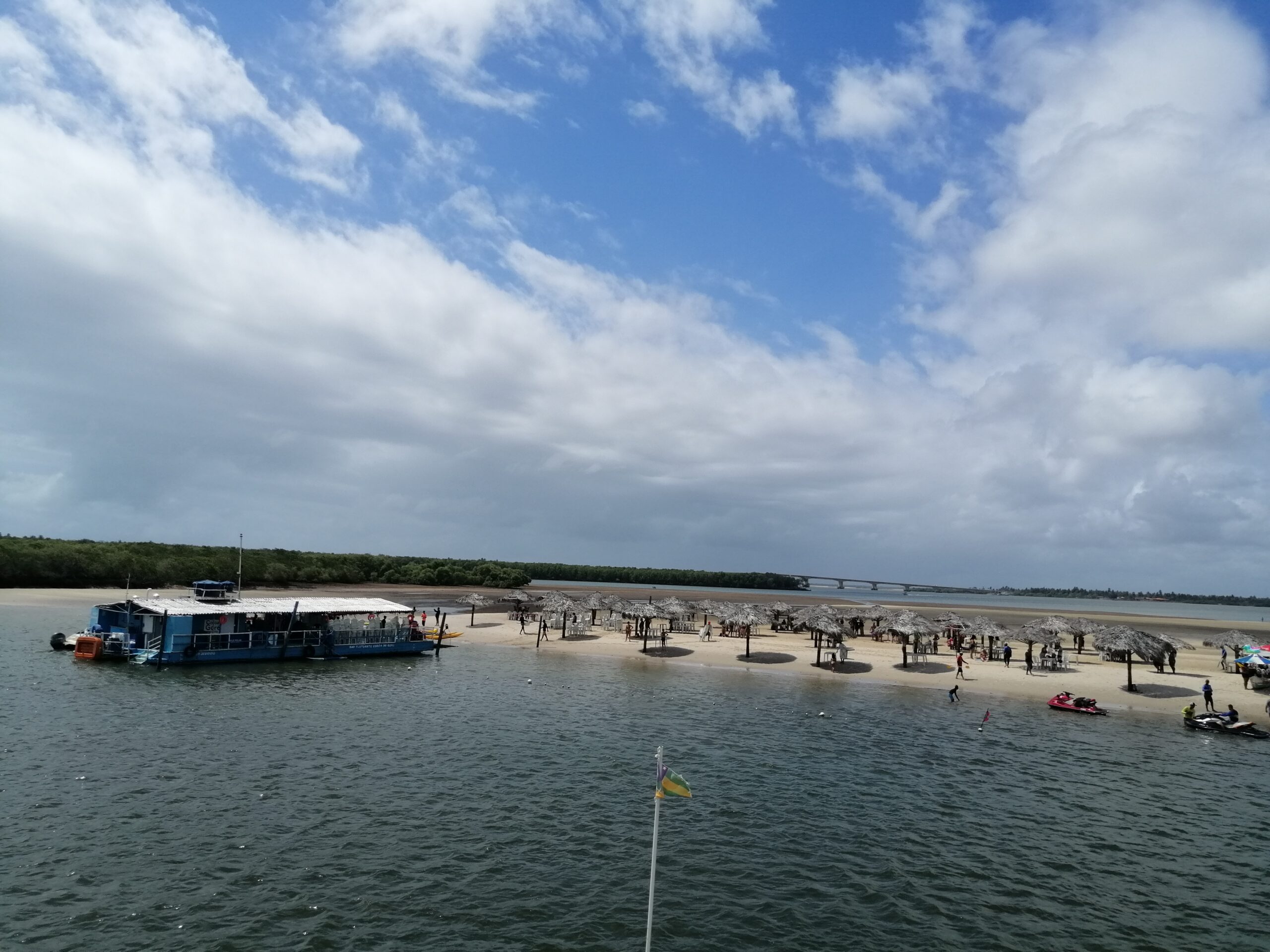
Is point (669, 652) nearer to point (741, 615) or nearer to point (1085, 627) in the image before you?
point (741, 615)

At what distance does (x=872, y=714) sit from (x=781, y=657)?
17.7 m

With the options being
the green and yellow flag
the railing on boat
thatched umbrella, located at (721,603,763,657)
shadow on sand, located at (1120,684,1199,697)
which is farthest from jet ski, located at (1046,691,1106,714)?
the railing on boat

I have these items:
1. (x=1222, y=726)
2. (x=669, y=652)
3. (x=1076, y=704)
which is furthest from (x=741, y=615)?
(x=1222, y=726)

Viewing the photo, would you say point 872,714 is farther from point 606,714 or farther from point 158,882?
point 158,882

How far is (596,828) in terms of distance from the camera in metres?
21.0

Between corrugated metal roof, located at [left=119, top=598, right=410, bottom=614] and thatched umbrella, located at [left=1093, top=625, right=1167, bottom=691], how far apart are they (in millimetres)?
52365

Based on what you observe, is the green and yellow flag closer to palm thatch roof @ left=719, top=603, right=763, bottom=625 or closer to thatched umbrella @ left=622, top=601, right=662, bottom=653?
thatched umbrella @ left=622, top=601, right=662, bottom=653

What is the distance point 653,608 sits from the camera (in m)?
57.5

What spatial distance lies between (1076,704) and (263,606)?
2209 inches

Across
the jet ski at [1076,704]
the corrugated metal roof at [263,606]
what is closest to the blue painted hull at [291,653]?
the corrugated metal roof at [263,606]

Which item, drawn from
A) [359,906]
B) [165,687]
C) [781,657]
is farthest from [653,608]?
[359,906]

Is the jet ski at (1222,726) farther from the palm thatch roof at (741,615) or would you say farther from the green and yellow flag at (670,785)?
the green and yellow flag at (670,785)

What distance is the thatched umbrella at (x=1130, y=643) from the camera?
43469mm

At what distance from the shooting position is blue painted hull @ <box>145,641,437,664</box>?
47750 millimetres
